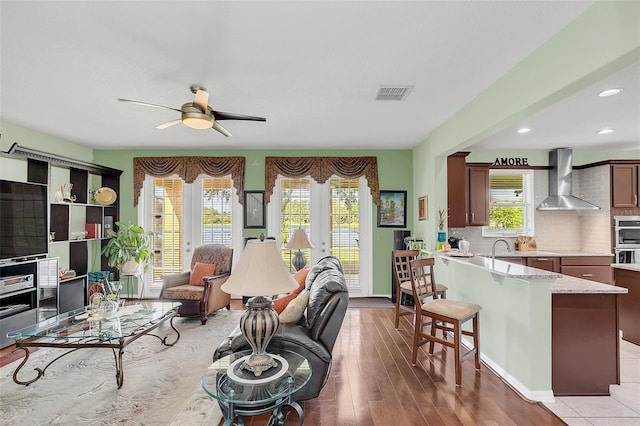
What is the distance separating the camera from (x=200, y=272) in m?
4.70

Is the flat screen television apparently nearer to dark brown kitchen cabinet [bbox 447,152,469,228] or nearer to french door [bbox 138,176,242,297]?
french door [bbox 138,176,242,297]

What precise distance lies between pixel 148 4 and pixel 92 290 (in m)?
4.64

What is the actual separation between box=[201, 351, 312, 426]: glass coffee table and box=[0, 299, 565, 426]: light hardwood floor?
0.55 metres

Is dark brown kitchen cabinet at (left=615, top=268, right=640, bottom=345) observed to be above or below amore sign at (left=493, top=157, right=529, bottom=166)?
below

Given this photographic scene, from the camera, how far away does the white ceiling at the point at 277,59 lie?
1.97m

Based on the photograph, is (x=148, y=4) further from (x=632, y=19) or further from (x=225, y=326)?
(x=225, y=326)

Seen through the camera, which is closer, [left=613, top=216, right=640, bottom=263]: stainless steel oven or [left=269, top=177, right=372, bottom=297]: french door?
[left=613, top=216, right=640, bottom=263]: stainless steel oven

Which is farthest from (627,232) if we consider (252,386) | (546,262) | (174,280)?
(174,280)

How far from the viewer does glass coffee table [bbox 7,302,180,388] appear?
2664mm

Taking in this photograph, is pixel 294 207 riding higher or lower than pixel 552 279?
higher

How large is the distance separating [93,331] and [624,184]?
7282mm

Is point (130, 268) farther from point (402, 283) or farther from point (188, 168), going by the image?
point (402, 283)

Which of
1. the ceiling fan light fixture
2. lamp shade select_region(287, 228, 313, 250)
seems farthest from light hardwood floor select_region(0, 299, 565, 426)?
the ceiling fan light fixture

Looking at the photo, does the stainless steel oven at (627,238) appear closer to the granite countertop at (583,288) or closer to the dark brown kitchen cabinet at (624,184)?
the dark brown kitchen cabinet at (624,184)
